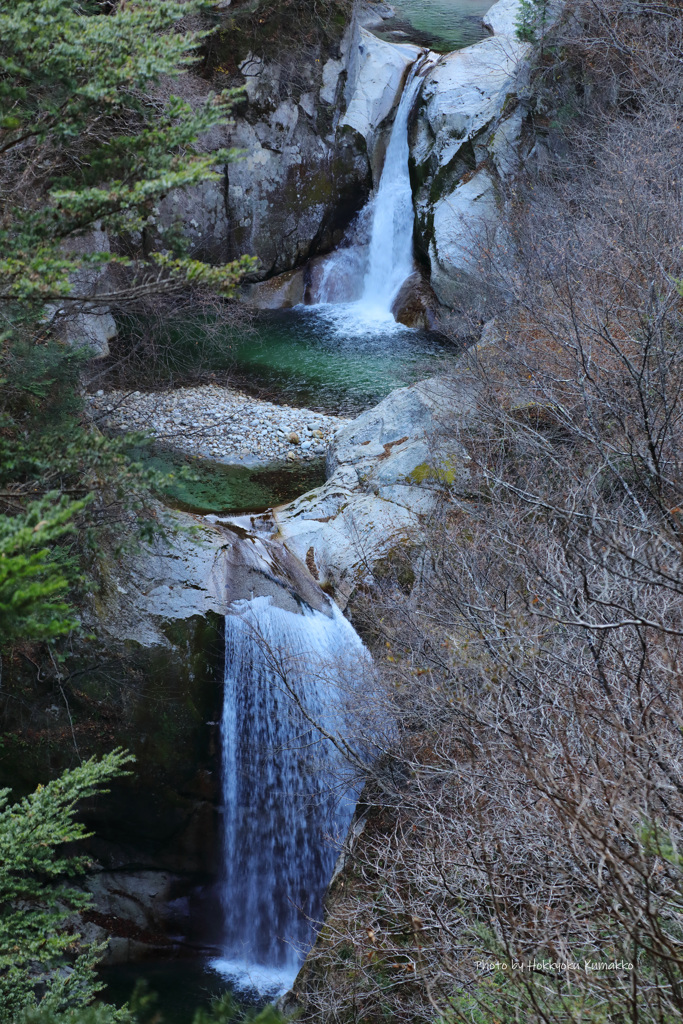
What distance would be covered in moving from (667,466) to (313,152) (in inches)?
541

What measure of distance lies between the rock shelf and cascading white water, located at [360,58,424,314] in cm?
504

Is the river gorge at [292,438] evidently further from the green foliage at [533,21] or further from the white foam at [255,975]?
the green foliage at [533,21]

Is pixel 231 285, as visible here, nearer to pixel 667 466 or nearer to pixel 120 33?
pixel 120 33

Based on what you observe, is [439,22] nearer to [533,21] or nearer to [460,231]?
[533,21]

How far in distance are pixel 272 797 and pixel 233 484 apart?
5.11 metres

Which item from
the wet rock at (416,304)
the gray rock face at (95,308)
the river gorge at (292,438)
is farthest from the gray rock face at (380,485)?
the wet rock at (416,304)

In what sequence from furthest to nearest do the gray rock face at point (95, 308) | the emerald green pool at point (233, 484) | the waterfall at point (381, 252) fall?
the waterfall at point (381, 252) < the gray rock face at point (95, 308) < the emerald green pool at point (233, 484)

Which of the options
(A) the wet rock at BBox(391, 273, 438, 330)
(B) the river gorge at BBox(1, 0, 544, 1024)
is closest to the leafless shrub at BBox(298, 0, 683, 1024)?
(B) the river gorge at BBox(1, 0, 544, 1024)

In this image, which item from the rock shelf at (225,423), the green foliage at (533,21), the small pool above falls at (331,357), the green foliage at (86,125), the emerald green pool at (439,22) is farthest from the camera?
the emerald green pool at (439,22)

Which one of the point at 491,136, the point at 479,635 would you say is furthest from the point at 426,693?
the point at 491,136

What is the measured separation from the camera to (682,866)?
2.34m

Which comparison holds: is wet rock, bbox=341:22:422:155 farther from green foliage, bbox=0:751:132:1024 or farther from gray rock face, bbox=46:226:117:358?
green foliage, bbox=0:751:132:1024

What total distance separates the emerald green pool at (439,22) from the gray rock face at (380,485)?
12389mm

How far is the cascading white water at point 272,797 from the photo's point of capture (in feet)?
23.5
